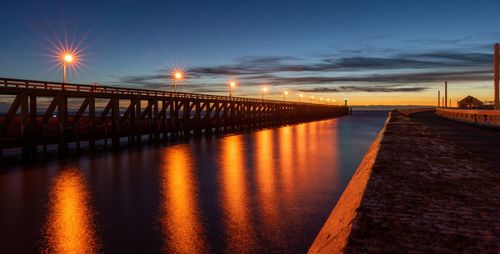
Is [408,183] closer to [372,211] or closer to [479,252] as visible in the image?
[372,211]

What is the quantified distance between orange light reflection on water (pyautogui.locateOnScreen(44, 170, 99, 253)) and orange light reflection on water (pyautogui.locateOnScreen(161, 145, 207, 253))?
4.91ft

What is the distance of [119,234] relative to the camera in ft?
26.4

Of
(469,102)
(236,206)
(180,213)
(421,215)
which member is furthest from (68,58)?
(469,102)

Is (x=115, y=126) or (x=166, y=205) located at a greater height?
(x=115, y=126)

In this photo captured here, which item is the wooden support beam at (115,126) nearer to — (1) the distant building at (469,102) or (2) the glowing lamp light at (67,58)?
(2) the glowing lamp light at (67,58)

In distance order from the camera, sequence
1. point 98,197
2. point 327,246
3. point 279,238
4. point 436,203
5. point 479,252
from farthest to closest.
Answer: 1. point 98,197
2. point 279,238
3. point 436,203
4. point 327,246
5. point 479,252

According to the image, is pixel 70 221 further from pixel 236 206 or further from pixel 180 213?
pixel 236 206

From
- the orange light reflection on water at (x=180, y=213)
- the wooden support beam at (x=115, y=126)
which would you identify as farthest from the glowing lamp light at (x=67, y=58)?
the orange light reflection on water at (x=180, y=213)

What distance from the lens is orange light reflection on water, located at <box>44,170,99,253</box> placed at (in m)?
7.32

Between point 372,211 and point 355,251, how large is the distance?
1.10 metres

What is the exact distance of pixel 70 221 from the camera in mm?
9062

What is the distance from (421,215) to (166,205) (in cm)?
795

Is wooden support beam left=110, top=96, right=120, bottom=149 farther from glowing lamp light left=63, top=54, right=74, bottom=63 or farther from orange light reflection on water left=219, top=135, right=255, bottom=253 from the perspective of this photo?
orange light reflection on water left=219, top=135, right=255, bottom=253

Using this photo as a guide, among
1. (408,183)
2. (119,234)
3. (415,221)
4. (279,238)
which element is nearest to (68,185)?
(119,234)
